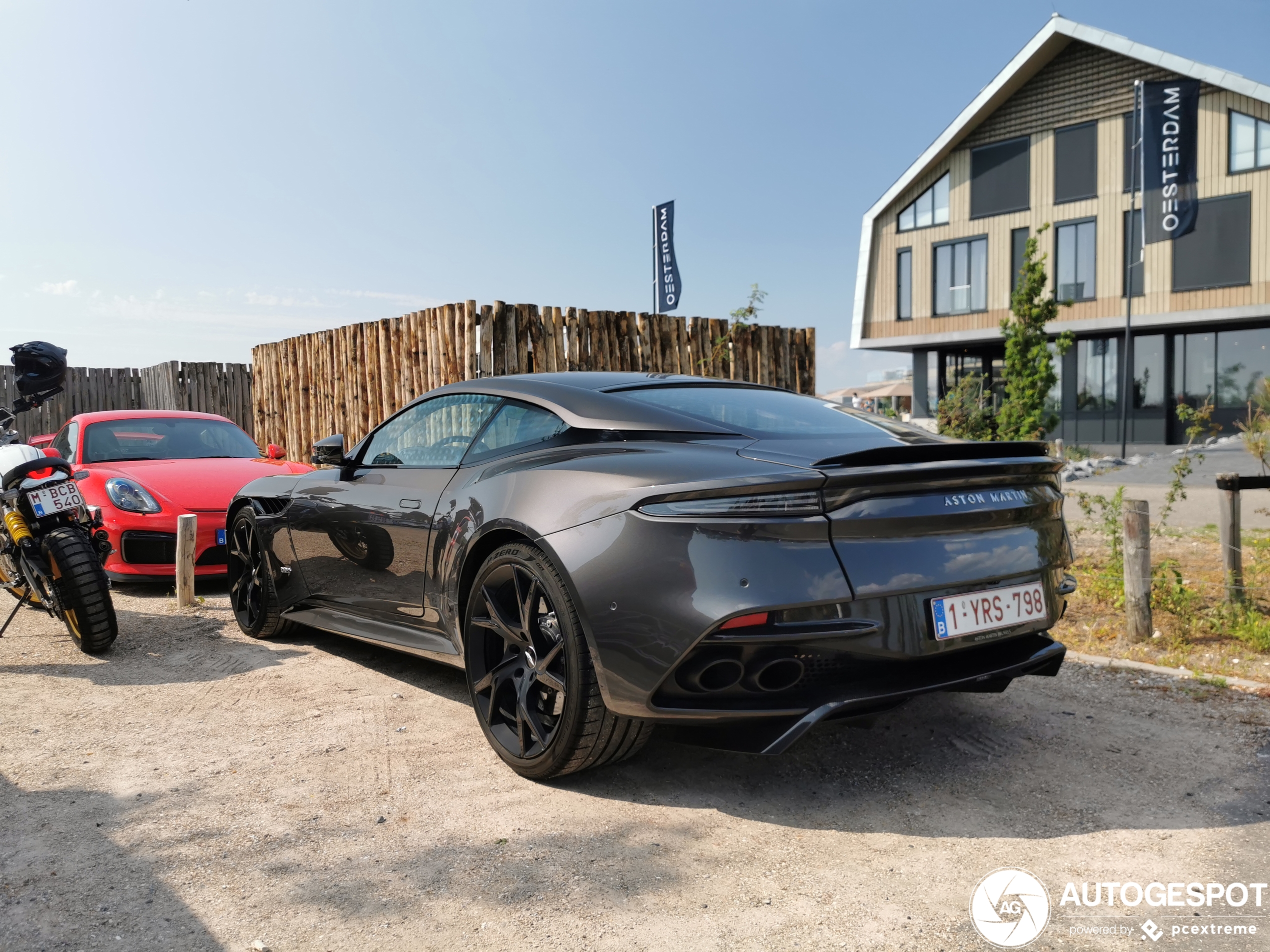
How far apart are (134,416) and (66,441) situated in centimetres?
57

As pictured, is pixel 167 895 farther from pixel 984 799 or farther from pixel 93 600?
pixel 93 600

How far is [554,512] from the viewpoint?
3.11 m

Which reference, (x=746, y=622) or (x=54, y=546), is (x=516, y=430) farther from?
(x=54, y=546)

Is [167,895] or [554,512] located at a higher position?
[554,512]

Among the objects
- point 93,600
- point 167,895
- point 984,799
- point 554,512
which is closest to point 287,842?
point 167,895

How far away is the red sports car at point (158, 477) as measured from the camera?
7.00 m

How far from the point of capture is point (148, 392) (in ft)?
59.1

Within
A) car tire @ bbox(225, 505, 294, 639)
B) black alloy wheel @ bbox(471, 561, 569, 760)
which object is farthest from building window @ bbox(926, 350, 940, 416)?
black alloy wheel @ bbox(471, 561, 569, 760)

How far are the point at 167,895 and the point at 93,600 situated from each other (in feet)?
10.2

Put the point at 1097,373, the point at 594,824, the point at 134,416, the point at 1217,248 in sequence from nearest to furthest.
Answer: the point at 594,824, the point at 134,416, the point at 1217,248, the point at 1097,373

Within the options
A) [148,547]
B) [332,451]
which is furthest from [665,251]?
[332,451]

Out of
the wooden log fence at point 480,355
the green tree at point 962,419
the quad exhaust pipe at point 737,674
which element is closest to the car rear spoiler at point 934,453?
the quad exhaust pipe at point 737,674

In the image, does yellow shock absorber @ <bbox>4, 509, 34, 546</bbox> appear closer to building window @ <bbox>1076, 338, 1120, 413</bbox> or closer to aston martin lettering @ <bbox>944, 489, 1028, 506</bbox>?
aston martin lettering @ <bbox>944, 489, 1028, 506</bbox>

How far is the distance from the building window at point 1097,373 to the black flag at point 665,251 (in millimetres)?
16129
